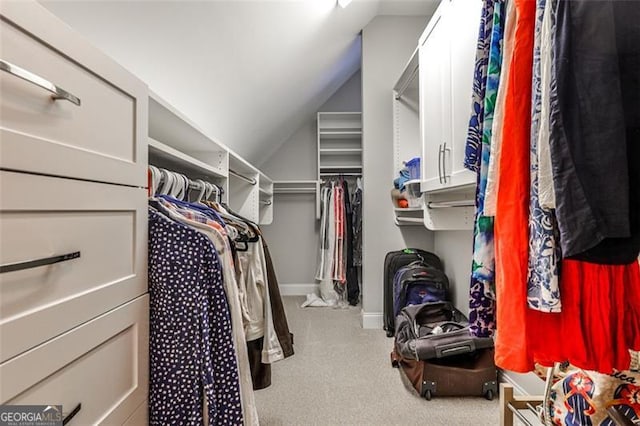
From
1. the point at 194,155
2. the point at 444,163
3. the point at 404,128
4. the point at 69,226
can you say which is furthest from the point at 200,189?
the point at 404,128

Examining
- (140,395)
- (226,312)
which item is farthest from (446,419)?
(140,395)

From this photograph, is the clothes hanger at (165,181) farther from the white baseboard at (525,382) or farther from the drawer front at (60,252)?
the white baseboard at (525,382)

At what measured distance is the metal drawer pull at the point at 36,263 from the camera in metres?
0.49

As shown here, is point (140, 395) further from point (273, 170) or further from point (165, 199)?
point (273, 170)

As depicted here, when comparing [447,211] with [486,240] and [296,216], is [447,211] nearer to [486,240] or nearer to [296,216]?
[486,240]

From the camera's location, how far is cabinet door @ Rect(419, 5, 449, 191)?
172 cm

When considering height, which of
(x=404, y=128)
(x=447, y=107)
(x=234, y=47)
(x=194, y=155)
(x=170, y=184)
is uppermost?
(x=234, y=47)

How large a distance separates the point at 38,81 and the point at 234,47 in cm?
138

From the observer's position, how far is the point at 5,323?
1.60ft

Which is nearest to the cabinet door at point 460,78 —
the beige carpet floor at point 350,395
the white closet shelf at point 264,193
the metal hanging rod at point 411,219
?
the metal hanging rod at point 411,219

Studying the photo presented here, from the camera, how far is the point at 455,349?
167 centimetres

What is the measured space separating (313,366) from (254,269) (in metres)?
1.06

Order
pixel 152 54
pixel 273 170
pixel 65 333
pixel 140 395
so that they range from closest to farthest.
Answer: pixel 65 333
pixel 140 395
pixel 152 54
pixel 273 170

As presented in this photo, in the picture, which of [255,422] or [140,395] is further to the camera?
[255,422]
